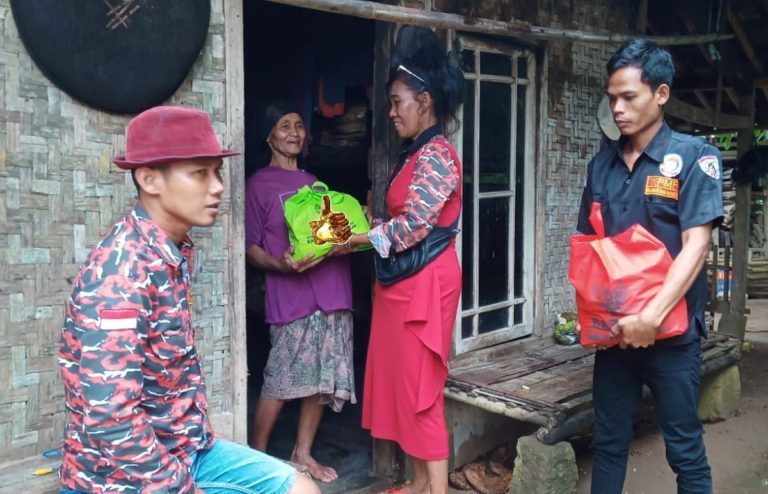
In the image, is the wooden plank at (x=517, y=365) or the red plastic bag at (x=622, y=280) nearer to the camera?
the red plastic bag at (x=622, y=280)

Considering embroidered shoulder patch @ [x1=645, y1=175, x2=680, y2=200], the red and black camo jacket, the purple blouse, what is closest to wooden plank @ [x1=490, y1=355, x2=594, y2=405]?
the purple blouse

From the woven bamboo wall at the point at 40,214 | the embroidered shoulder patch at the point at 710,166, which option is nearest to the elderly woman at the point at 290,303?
the woven bamboo wall at the point at 40,214

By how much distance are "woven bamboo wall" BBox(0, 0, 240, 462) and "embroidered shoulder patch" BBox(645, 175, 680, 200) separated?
1.99m

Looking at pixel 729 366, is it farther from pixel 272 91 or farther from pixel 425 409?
pixel 272 91

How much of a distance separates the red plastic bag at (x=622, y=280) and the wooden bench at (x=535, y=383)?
1.04 meters

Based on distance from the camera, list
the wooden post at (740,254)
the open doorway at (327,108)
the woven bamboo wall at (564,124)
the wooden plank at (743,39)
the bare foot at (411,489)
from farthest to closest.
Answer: the wooden post at (740,254), the wooden plank at (743,39), the woven bamboo wall at (564,124), the open doorway at (327,108), the bare foot at (411,489)

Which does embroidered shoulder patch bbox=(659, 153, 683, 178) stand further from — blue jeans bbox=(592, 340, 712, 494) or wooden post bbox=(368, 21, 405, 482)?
wooden post bbox=(368, 21, 405, 482)

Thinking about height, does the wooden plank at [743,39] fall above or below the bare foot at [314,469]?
above

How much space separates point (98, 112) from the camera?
8.59ft

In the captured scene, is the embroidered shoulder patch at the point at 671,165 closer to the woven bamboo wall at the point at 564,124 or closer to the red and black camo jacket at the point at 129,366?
the red and black camo jacket at the point at 129,366

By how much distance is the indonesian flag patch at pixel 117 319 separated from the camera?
1.76 meters

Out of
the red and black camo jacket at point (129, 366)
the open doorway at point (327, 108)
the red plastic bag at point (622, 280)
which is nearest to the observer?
the red and black camo jacket at point (129, 366)

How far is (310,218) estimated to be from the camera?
348 cm

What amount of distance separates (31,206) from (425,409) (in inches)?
75.7
